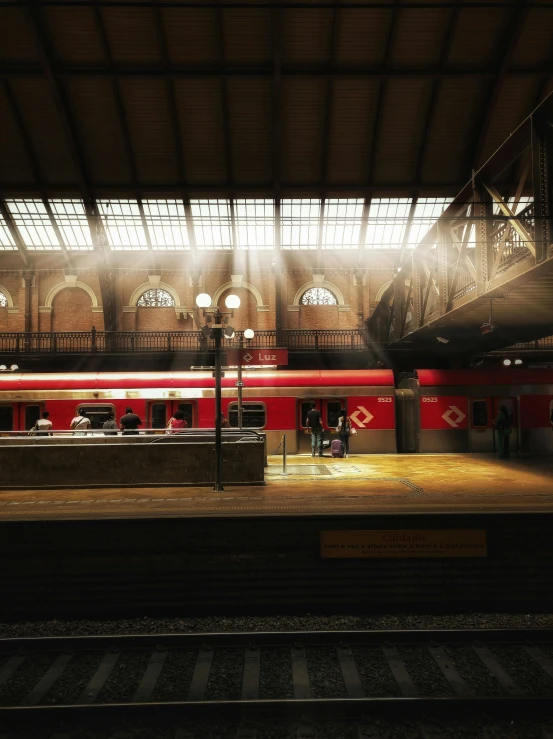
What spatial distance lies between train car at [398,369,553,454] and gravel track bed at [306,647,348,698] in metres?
13.1

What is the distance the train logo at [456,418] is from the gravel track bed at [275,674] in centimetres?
1364

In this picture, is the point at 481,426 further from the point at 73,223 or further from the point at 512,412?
the point at 73,223

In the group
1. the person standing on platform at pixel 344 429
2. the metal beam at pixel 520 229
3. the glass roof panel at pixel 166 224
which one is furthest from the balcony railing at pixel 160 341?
the metal beam at pixel 520 229

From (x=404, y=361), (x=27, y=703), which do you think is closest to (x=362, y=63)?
(x=404, y=361)

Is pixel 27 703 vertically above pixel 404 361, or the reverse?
pixel 404 361

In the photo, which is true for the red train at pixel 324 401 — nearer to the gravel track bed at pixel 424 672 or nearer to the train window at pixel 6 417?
the train window at pixel 6 417

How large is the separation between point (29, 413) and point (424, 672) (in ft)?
54.9

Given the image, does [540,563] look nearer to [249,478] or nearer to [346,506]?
[346,506]

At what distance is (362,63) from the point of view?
65.6ft

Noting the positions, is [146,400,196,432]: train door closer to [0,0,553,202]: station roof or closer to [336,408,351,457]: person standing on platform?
[336,408,351,457]: person standing on platform

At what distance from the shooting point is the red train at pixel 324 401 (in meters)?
18.0

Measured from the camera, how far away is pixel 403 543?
7344mm

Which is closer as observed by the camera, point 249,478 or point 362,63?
point 249,478

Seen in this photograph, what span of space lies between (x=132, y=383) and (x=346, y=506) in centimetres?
1197
